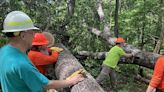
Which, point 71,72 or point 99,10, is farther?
point 99,10

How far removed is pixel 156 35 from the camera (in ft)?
48.3

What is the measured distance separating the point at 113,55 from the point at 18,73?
6.74 metres

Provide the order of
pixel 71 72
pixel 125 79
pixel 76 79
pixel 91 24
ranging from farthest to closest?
→ pixel 91 24
pixel 125 79
pixel 71 72
pixel 76 79

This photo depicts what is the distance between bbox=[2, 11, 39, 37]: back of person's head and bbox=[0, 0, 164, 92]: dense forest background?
478 centimetres

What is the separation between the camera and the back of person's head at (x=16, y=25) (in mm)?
3158

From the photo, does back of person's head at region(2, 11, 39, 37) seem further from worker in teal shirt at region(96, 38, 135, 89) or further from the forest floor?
the forest floor

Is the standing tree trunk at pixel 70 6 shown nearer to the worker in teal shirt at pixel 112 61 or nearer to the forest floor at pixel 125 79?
the forest floor at pixel 125 79

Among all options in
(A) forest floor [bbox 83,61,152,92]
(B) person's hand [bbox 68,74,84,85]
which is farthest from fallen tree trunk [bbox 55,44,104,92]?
(A) forest floor [bbox 83,61,152,92]

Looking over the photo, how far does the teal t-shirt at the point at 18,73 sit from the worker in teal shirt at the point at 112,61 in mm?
5993

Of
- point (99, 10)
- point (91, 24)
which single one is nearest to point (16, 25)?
point (91, 24)

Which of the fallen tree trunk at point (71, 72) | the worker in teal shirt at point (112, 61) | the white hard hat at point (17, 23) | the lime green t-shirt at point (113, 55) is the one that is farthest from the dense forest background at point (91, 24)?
the white hard hat at point (17, 23)

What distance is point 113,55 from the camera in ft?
31.7

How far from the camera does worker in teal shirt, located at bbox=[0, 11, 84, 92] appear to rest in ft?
10.1

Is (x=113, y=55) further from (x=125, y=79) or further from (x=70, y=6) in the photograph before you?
(x=70, y=6)
